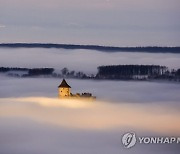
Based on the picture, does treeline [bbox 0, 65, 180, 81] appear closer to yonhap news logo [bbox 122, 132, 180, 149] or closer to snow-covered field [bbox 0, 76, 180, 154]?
snow-covered field [bbox 0, 76, 180, 154]

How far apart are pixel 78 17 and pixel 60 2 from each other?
0.16 meters

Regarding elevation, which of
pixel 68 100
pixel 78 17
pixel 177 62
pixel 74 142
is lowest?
pixel 74 142

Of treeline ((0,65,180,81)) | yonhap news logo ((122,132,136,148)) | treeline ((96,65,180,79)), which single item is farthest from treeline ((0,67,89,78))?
yonhap news logo ((122,132,136,148))

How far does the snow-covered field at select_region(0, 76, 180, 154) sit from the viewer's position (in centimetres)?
391

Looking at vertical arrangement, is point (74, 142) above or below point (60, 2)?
below

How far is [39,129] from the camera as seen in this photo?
3924mm

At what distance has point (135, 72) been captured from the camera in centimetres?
400

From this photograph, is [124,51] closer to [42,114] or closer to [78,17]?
[78,17]

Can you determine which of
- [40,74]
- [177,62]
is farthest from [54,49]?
[177,62]

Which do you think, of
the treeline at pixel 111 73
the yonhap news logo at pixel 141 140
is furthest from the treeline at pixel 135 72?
the yonhap news logo at pixel 141 140

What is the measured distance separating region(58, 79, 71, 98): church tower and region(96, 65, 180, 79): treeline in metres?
0.22

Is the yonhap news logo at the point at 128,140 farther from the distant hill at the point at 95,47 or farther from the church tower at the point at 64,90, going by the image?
the distant hill at the point at 95,47

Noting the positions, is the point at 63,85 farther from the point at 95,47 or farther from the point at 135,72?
the point at 135,72

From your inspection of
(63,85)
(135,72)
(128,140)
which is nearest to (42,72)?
(63,85)
